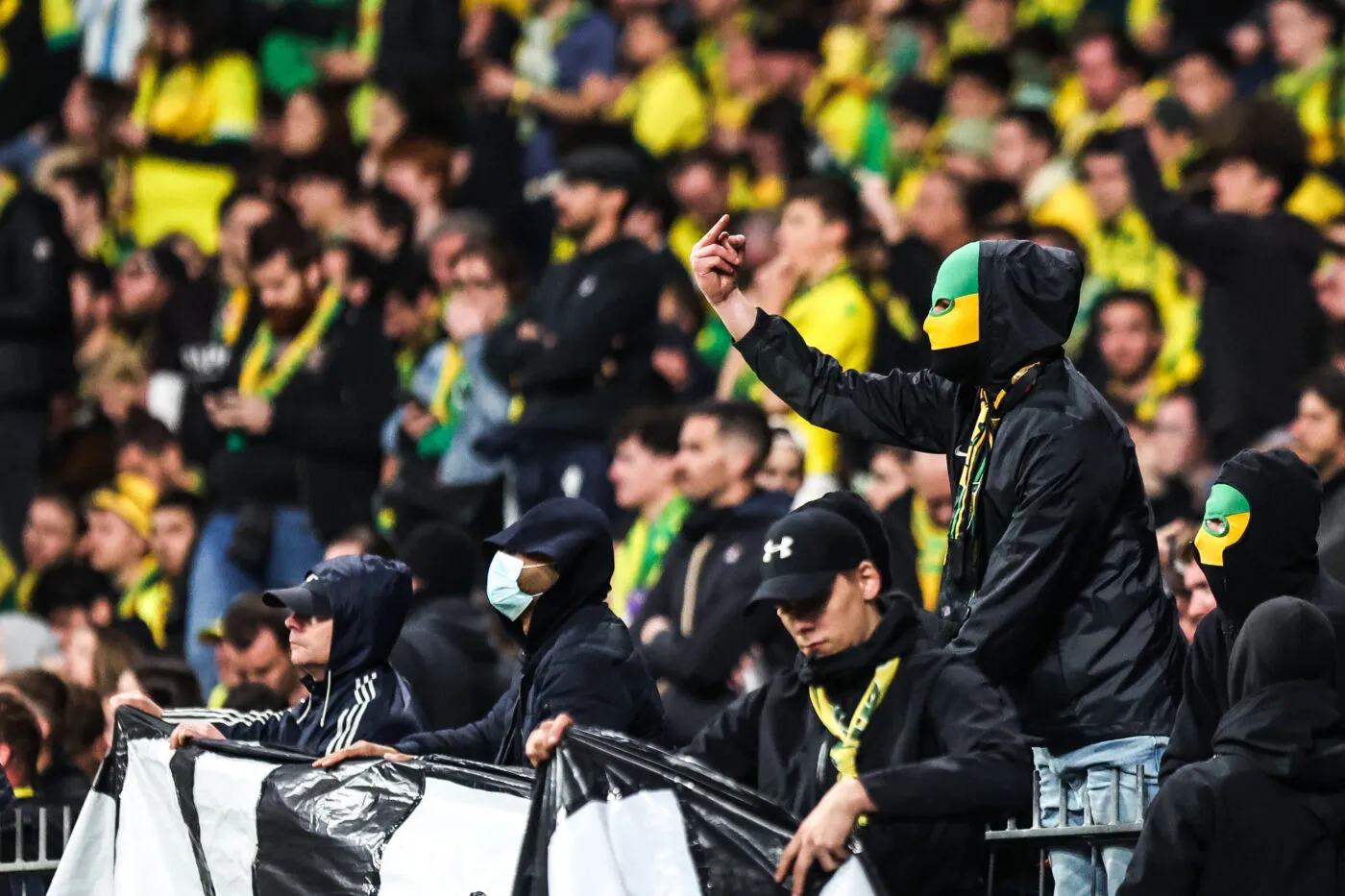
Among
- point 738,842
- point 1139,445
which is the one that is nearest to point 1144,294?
point 1139,445

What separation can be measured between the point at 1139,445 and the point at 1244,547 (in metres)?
5.32

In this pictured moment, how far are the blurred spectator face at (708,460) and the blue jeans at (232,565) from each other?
8.23 feet

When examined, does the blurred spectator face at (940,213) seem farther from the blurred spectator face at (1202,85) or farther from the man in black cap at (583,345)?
the man in black cap at (583,345)

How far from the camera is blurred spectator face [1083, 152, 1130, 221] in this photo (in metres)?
13.0

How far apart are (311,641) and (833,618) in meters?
2.25

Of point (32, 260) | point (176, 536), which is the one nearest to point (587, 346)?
point (176, 536)

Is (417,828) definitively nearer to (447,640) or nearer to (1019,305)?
(1019,305)

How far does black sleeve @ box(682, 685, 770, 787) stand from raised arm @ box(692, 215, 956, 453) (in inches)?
48.3

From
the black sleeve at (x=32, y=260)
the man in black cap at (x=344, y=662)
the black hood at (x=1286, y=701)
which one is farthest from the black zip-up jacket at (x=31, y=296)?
the black hood at (x=1286, y=701)

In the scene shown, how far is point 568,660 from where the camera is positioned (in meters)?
6.84

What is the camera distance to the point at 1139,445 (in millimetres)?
11453

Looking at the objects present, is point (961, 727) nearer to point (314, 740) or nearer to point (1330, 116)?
point (314, 740)

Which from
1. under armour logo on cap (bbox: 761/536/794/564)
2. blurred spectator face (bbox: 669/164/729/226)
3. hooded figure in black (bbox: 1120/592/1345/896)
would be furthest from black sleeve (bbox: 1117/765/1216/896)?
blurred spectator face (bbox: 669/164/729/226)

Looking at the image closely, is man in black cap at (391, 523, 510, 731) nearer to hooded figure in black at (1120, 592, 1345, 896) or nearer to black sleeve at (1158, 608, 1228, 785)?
black sleeve at (1158, 608, 1228, 785)
